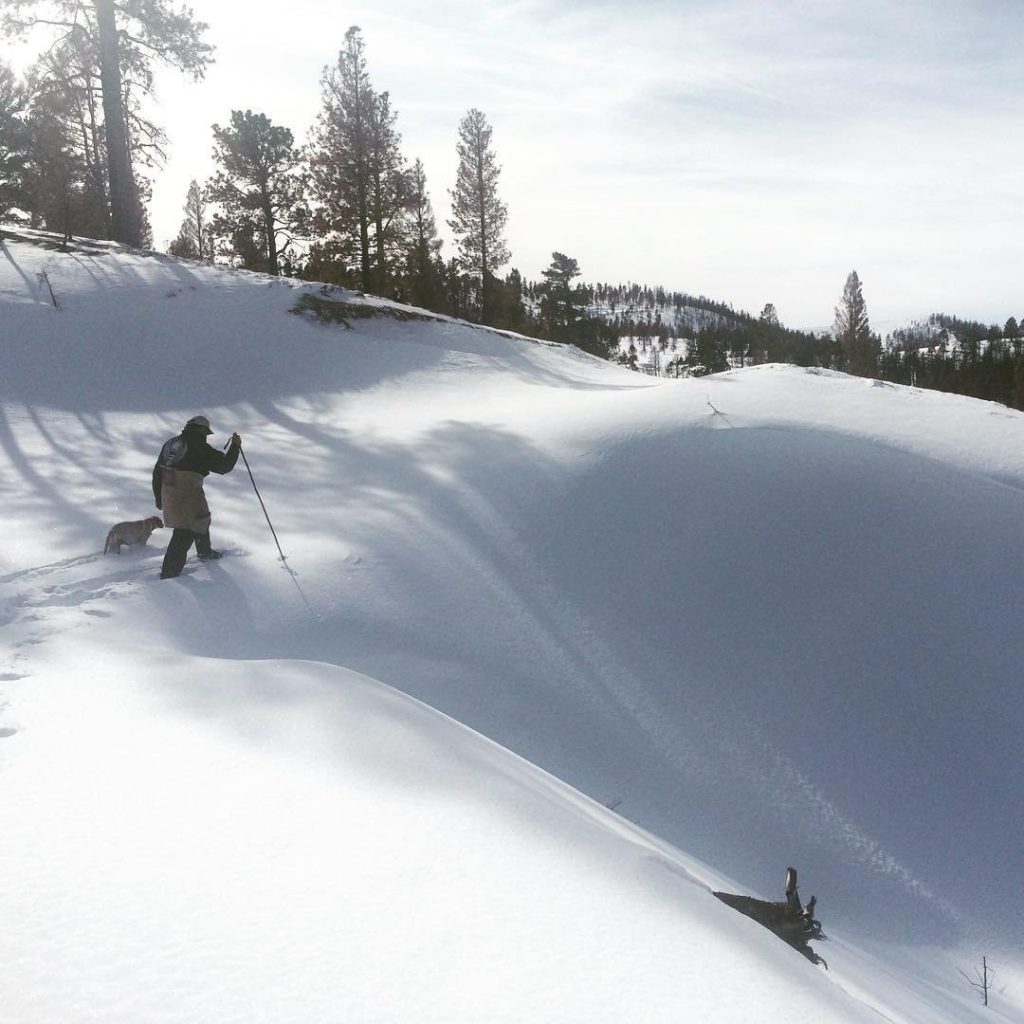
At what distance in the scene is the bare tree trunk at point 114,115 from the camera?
18156 millimetres

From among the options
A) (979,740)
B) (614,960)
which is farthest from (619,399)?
(614,960)

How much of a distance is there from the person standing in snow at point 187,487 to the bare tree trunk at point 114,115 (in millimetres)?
14997

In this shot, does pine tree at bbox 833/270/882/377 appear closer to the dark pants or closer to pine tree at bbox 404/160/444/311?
pine tree at bbox 404/160/444/311

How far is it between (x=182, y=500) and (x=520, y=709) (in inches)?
160

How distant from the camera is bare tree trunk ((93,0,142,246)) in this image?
18156 mm

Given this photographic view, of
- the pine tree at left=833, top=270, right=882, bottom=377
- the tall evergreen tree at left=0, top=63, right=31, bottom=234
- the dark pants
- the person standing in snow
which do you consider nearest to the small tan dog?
the person standing in snow

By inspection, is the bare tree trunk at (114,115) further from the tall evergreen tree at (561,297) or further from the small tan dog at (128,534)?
the tall evergreen tree at (561,297)

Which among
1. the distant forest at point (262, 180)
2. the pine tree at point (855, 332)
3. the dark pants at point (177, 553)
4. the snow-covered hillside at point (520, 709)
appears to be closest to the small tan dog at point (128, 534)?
the snow-covered hillside at point (520, 709)

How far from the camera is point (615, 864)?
9.63 feet

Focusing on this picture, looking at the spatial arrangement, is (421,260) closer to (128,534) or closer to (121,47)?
(121,47)

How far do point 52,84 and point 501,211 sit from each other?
21116 mm

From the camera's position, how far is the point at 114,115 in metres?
18.5

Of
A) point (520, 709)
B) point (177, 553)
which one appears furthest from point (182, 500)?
point (520, 709)

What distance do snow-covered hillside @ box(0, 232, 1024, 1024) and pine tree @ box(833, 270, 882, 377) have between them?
4072 cm
